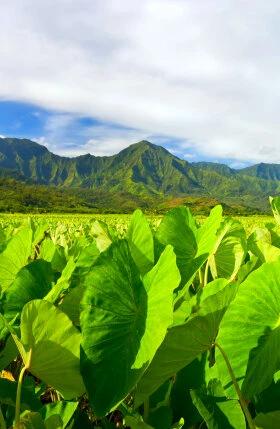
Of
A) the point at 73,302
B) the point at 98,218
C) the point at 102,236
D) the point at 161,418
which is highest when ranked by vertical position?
the point at 102,236

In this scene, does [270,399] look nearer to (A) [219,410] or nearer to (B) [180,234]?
(A) [219,410]

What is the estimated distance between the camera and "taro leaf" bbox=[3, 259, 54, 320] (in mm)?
838

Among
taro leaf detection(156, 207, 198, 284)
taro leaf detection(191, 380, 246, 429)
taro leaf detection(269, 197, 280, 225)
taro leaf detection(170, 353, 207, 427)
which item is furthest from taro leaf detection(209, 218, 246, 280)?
taro leaf detection(191, 380, 246, 429)

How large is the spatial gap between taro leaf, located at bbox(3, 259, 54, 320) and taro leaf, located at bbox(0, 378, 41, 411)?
17 centimetres

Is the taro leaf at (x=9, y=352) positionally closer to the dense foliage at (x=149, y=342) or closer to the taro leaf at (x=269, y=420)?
the dense foliage at (x=149, y=342)

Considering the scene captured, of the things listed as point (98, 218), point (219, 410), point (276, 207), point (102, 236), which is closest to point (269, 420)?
point (219, 410)

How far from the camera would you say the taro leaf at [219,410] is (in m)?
→ 0.54

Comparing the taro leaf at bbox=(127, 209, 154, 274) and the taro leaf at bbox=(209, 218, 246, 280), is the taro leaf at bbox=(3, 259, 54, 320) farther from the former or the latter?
the taro leaf at bbox=(209, 218, 246, 280)

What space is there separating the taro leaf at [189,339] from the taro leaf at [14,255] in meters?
0.56

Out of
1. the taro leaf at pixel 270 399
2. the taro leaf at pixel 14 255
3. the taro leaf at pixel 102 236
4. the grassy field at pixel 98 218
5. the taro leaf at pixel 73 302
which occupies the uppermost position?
A: the taro leaf at pixel 102 236

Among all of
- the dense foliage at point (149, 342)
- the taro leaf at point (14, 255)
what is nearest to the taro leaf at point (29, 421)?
the dense foliage at point (149, 342)

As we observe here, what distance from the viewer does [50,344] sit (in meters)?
0.50

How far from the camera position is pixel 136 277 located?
0.56m

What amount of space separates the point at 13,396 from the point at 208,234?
446 millimetres
